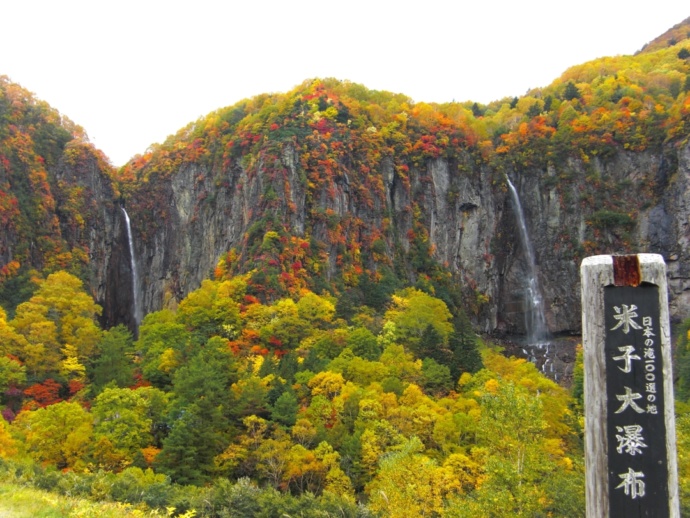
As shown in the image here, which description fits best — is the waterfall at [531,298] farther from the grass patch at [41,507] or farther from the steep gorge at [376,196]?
the grass patch at [41,507]

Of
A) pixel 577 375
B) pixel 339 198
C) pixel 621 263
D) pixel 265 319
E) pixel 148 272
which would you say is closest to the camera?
pixel 621 263

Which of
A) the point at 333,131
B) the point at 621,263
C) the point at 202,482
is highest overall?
the point at 333,131

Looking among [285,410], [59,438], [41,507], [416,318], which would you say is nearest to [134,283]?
[416,318]

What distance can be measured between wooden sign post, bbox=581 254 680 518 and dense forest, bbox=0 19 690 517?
7421mm

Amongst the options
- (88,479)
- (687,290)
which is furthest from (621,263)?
(687,290)

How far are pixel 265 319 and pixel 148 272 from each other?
3073cm

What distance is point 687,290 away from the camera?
5706 cm

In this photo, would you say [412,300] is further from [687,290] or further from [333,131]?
[687,290]

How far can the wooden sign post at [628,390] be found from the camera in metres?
4.08

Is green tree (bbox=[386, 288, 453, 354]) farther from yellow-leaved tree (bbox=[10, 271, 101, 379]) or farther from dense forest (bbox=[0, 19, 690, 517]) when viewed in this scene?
yellow-leaved tree (bbox=[10, 271, 101, 379])

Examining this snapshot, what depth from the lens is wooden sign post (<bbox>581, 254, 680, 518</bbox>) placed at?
408 cm

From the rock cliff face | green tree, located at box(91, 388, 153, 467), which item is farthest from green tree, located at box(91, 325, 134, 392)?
the rock cliff face

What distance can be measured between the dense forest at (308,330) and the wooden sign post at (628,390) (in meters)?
7.42

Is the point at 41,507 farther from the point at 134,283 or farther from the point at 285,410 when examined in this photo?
the point at 134,283
